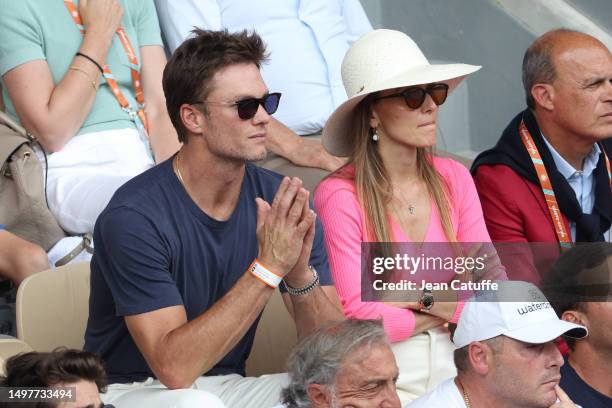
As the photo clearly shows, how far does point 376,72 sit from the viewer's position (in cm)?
398

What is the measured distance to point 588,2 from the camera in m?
5.86

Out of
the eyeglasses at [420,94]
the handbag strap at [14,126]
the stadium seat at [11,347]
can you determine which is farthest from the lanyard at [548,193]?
the stadium seat at [11,347]

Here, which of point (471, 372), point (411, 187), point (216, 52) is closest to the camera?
point (471, 372)

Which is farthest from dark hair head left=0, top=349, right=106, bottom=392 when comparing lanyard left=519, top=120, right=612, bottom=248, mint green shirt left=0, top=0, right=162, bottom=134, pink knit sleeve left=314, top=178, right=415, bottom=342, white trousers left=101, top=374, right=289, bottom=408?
lanyard left=519, top=120, right=612, bottom=248

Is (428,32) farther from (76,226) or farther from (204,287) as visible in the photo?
(204,287)

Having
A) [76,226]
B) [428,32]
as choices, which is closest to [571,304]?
[76,226]

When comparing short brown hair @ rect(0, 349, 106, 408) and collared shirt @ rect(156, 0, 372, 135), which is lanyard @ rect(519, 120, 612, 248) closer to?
collared shirt @ rect(156, 0, 372, 135)

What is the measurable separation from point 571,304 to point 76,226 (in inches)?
68.7

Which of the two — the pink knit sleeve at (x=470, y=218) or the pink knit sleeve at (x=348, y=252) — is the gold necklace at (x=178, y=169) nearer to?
the pink knit sleeve at (x=348, y=252)

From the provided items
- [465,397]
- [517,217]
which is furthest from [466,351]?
[517,217]

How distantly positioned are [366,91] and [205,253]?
85cm

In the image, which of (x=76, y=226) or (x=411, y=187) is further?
(x=76, y=226)

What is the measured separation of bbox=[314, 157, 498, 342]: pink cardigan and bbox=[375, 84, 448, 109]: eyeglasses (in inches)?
11.6

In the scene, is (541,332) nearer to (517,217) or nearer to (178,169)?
(517,217)
